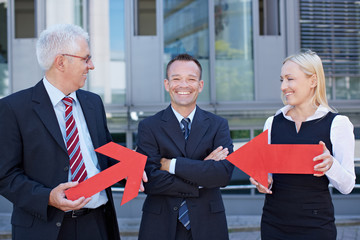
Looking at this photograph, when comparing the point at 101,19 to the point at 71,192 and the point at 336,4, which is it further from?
the point at 71,192

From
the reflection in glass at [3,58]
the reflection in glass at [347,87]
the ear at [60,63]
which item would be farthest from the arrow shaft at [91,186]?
the reflection in glass at [347,87]

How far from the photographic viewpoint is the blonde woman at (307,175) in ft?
7.80

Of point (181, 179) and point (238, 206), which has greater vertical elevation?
point (181, 179)

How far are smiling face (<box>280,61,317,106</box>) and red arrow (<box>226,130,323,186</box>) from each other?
0.44 metres

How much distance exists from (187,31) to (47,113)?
205 inches

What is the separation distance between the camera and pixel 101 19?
7.04 metres

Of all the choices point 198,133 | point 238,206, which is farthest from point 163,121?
point 238,206

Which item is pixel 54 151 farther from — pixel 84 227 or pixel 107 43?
pixel 107 43

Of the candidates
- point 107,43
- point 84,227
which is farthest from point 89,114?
point 107,43

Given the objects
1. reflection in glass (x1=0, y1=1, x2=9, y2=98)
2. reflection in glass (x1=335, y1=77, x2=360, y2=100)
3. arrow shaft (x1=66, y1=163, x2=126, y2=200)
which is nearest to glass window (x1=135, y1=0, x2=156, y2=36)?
reflection in glass (x1=0, y1=1, x2=9, y2=98)

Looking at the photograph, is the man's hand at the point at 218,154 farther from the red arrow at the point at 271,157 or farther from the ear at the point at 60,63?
the ear at the point at 60,63

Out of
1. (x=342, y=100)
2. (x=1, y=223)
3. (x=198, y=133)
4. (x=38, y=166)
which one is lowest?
(x=1, y=223)

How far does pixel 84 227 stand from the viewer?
94.8 inches

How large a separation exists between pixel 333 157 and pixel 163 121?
46.6 inches
